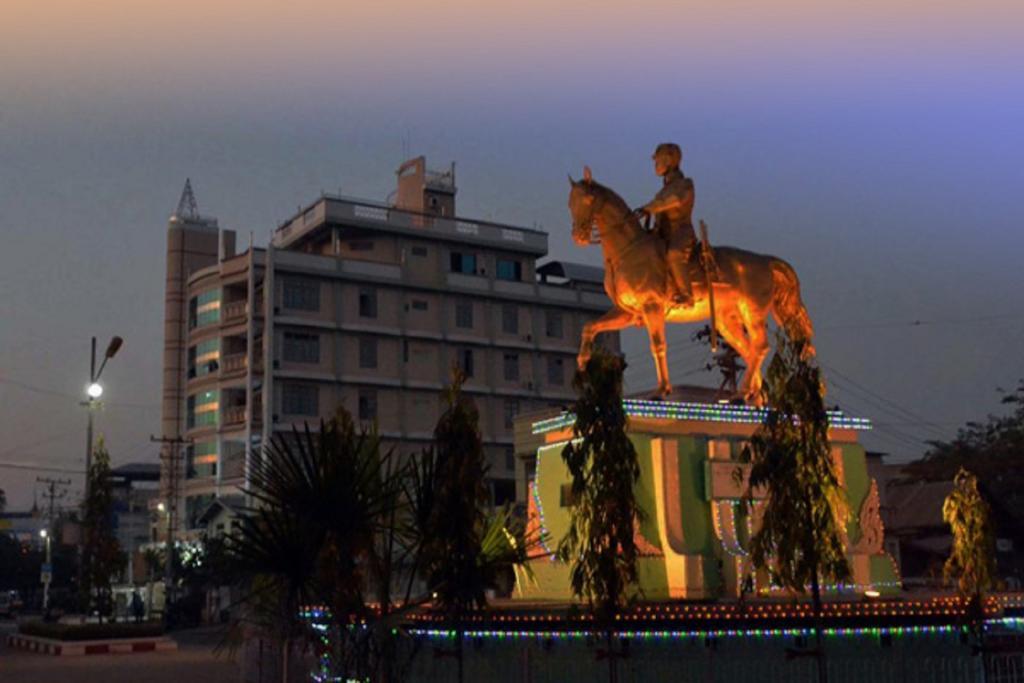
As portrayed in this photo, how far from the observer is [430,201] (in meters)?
65.1

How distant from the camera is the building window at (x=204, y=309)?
5938 cm

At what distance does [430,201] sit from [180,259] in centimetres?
1392

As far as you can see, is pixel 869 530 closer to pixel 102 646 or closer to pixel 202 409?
pixel 102 646

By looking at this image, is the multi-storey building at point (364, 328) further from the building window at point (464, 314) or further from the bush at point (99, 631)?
the bush at point (99, 631)

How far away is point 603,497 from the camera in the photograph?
13.1 m

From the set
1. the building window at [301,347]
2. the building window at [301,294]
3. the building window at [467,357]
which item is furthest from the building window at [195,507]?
the building window at [467,357]

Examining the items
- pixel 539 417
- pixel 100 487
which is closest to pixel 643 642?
pixel 539 417

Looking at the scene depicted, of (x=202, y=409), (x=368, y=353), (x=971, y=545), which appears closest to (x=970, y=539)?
(x=971, y=545)

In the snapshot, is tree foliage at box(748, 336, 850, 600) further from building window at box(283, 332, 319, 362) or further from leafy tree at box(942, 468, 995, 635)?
building window at box(283, 332, 319, 362)

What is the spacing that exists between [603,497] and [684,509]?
5.75 metres

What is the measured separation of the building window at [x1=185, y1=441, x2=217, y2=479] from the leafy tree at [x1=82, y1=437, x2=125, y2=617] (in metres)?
23.0

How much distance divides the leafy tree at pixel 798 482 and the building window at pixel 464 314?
48.0 metres

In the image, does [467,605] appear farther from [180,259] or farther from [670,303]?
[180,259]

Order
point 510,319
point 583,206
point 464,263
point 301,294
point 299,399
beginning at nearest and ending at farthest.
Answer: point 583,206 < point 299,399 < point 301,294 < point 464,263 < point 510,319
